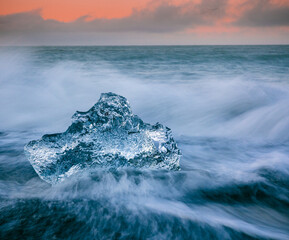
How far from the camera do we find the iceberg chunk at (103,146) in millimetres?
2303

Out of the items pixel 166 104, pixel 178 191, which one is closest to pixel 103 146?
pixel 178 191

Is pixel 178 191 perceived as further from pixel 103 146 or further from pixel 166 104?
pixel 166 104

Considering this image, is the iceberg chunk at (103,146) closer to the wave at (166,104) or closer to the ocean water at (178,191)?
the ocean water at (178,191)

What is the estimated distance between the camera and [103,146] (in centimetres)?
242

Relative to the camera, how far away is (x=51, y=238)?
166cm

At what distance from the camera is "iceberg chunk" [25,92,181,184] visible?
7.55ft

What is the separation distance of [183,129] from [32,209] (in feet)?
10.5

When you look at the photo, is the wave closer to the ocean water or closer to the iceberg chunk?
the ocean water

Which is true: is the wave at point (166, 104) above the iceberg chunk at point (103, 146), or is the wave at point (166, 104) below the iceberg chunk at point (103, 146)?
below

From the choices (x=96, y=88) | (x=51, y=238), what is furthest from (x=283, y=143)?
(x=96, y=88)

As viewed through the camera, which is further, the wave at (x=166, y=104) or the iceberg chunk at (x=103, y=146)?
the wave at (x=166, y=104)

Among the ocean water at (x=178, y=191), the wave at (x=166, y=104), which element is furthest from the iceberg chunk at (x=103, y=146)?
the wave at (x=166, y=104)

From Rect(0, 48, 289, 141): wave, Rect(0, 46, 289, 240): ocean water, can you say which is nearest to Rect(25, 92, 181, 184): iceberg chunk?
Rect(0, 46, 289, 240): ocean water

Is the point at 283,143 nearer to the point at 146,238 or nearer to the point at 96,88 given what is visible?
the point at 146,238
